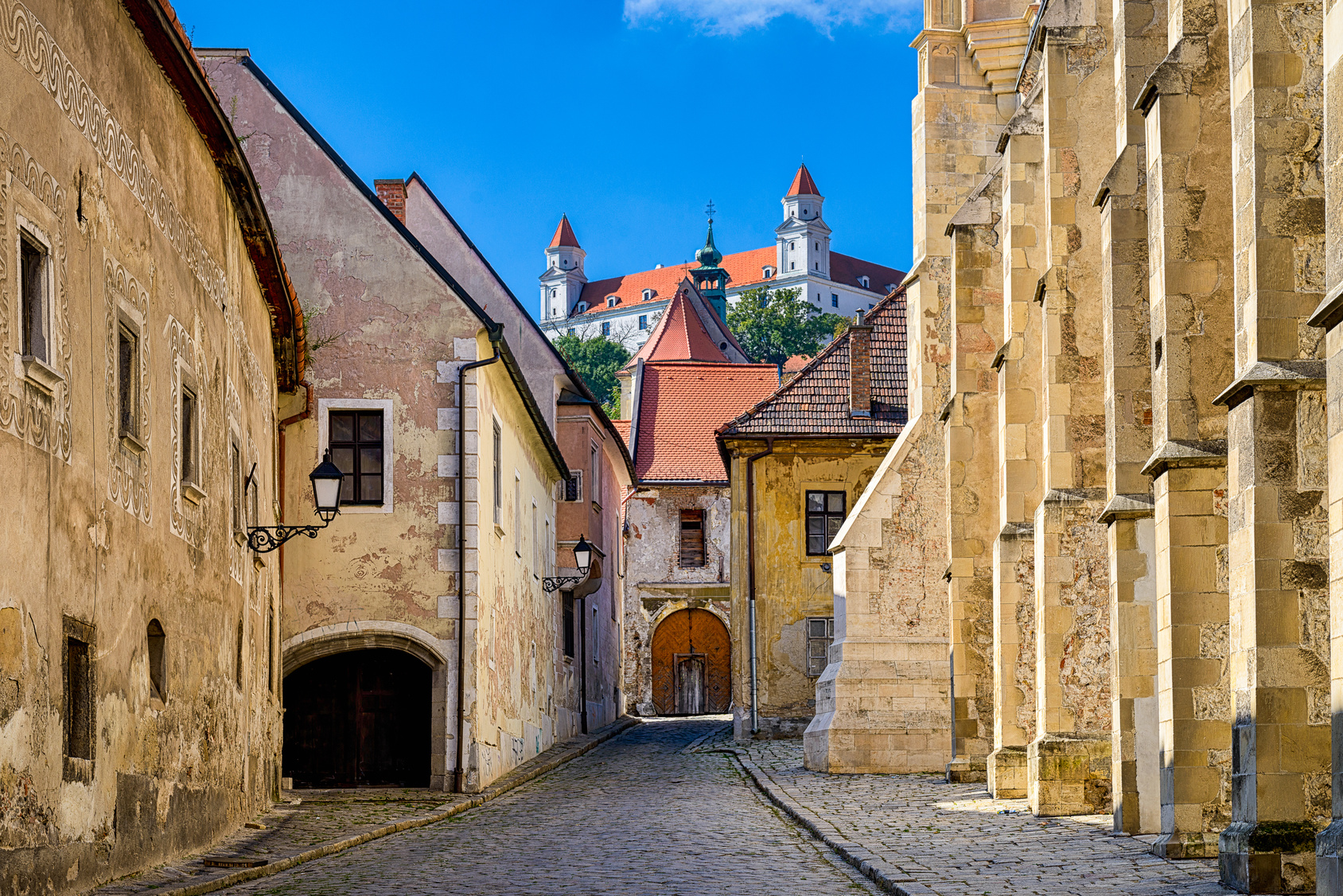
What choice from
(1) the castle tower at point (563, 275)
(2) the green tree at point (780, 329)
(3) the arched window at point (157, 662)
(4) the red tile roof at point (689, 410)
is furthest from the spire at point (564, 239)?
(3) the arched window at point (157, 662)

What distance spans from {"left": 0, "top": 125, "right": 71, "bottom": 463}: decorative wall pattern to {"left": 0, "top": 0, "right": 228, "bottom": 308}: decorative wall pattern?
1.76 feet

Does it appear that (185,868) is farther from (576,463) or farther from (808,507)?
(576,463)

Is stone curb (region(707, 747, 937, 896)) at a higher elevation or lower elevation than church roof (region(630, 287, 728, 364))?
lower

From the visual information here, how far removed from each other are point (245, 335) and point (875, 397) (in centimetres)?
1817

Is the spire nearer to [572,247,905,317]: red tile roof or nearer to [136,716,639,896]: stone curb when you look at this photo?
[572,247,905,317]: red tile roof

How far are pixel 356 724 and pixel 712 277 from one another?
11328 centimetres

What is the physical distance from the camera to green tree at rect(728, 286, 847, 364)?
11806 centimetres

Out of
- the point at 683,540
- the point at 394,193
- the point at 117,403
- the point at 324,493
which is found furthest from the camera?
the point at 683,540

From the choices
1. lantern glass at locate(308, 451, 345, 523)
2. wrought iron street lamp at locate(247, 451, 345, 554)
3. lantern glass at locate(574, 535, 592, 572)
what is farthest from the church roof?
lantern glass at locate(308, 451, 345, 523)

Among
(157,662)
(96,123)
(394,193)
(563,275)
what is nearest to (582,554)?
(394,193)

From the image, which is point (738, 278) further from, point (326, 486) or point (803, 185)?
point (326, 486)

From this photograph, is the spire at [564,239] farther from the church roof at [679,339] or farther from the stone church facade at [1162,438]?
the stone church facade at [1162,438]

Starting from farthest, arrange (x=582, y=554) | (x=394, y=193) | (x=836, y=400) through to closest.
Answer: (x=836, y=400) → (x=582, y=554) → (x=394, y=193)

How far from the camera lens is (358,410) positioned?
21.4 metres
